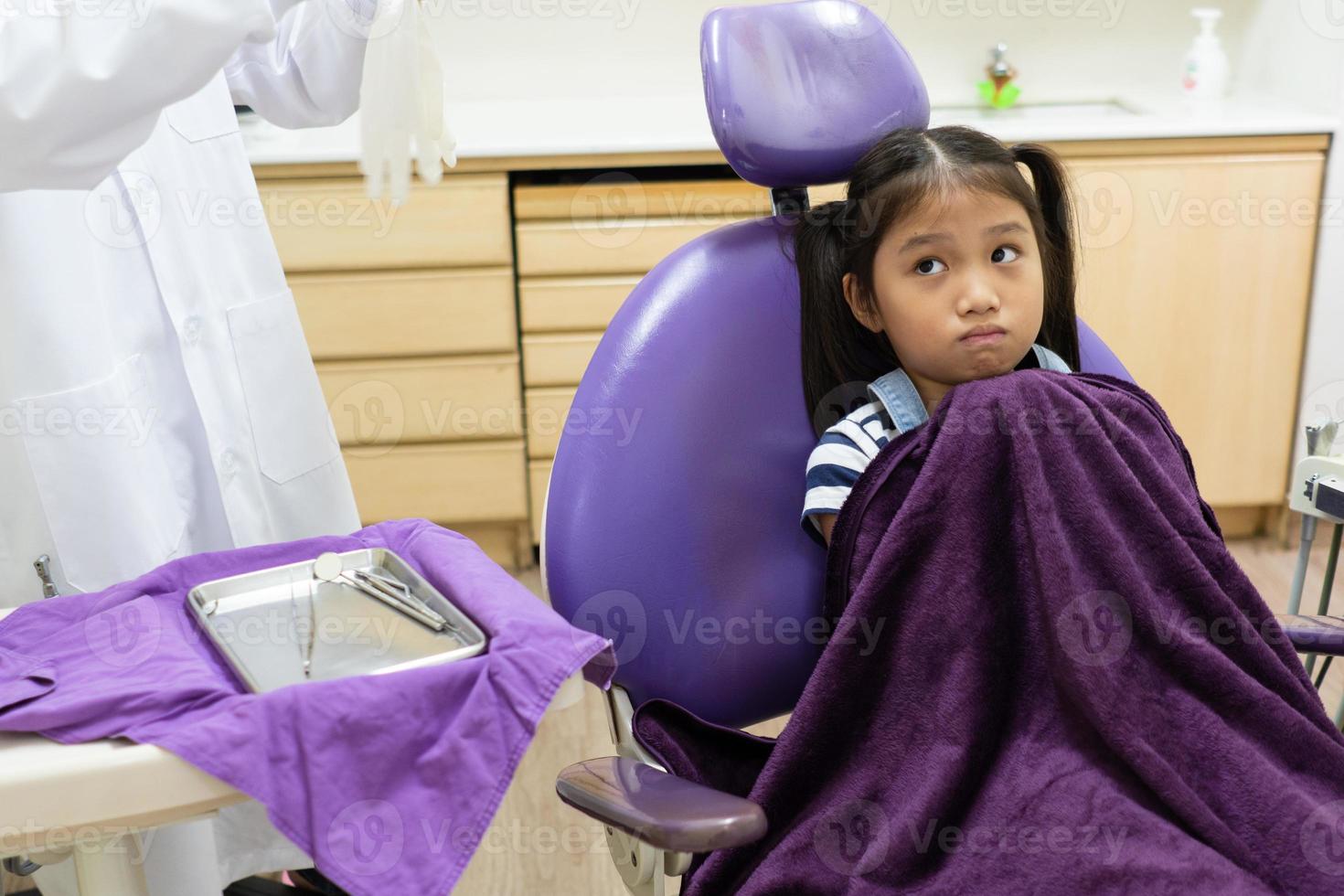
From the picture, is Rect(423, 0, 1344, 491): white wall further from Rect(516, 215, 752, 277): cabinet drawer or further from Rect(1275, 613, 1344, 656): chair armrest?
Rect(1275, 613, 1344, 656): chair armrest

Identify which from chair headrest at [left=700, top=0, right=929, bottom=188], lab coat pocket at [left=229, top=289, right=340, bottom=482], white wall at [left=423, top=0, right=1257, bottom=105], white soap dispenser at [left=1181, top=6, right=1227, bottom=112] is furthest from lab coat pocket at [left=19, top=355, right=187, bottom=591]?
white soap dispenser at [left=1181, top=6, right=1227, bottom=112]

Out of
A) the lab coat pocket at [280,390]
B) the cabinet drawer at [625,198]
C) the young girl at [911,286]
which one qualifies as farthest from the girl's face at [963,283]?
the cabinet drawer at [625,198]

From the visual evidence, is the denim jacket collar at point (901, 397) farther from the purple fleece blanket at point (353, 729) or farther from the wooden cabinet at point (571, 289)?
the wooden cabinet at point (571, 289)

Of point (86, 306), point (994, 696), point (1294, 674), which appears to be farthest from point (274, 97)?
point (1294, 674)

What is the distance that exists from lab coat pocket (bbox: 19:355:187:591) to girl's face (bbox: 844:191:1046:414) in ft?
2.53

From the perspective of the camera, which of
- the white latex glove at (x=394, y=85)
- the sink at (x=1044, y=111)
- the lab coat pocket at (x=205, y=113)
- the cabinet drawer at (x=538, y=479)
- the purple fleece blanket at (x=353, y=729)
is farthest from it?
the sink at (x=1044, y=111)

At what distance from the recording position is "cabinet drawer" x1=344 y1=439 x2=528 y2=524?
279 cm

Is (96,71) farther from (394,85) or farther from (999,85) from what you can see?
(999,85)

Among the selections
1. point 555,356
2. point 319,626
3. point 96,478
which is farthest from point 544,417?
point 319,626

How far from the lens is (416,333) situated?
8.85ft

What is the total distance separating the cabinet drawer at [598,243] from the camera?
2.64 metres

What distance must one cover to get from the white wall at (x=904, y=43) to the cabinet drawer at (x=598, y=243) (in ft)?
1.89

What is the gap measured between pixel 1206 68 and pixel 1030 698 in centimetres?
227

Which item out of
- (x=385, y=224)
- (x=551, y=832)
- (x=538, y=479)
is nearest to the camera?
(x=551, y=832)
